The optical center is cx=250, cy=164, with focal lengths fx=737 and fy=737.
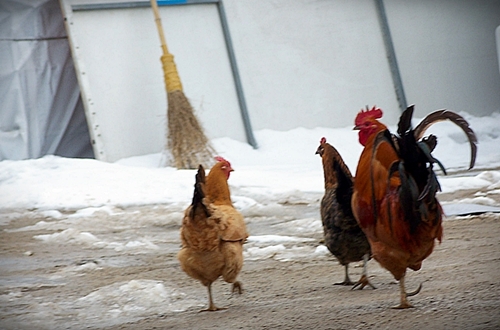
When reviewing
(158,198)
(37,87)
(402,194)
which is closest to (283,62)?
(37,87)

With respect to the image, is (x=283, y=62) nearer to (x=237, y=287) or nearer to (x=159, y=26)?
(x=159, y=26)

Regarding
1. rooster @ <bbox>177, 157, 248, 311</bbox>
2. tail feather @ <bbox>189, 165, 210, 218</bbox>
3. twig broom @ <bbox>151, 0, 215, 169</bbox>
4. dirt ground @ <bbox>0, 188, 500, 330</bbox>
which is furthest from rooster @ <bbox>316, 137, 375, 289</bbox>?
twig broom @ <bbox>151, 0, 215, 169</bbox>

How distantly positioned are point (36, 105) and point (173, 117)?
171 cm

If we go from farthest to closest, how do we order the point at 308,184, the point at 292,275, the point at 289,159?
the point at 289,159 → the point at 308,184 → the point at 292,275

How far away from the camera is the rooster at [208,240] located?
3768 millimetres

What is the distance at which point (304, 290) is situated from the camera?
423 cm

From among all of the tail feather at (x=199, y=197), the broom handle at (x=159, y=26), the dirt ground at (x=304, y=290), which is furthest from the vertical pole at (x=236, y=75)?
the tail feather at (x=199, y=197)

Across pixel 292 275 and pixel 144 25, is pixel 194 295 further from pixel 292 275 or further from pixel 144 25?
pixel 144 25

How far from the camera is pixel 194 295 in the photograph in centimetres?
439

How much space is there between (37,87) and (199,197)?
5.83m

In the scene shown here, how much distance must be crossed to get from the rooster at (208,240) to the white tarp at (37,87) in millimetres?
5419

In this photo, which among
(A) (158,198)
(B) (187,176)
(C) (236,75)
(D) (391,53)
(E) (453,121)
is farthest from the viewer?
(D) (391,53)

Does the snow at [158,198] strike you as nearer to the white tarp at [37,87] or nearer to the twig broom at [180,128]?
the twig broom at [180,128]

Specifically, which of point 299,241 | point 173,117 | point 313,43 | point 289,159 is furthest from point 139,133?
point 299,241
